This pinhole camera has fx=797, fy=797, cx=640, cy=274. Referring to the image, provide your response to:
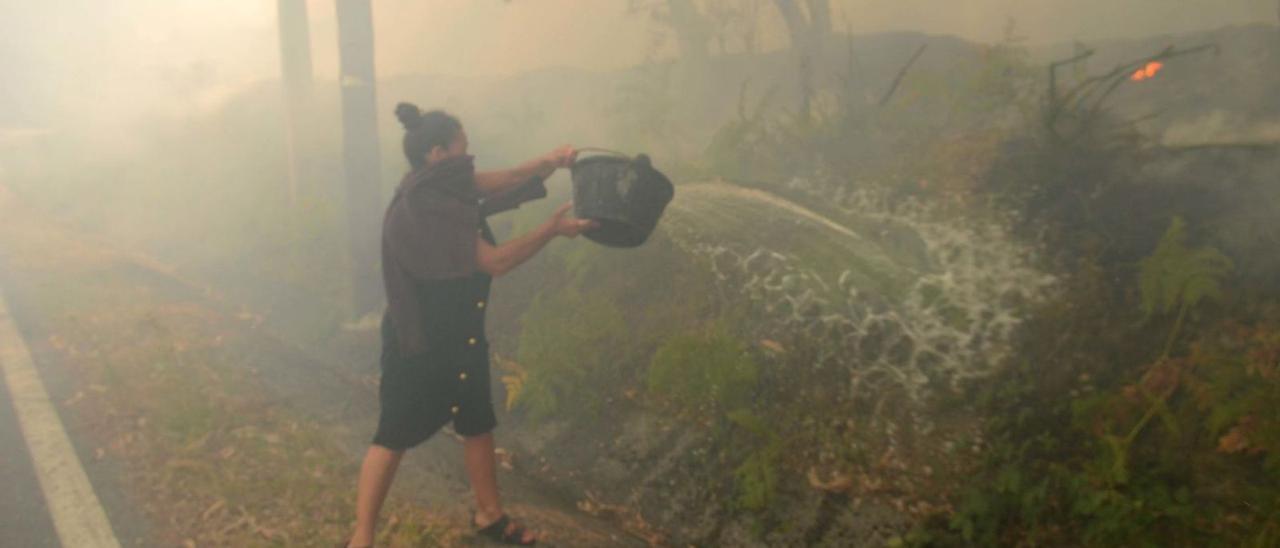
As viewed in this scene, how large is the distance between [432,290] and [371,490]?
3.27 feet

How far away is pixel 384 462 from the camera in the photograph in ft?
12.6

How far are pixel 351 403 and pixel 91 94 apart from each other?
37.6m

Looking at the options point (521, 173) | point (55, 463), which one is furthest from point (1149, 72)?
point (55, 463)

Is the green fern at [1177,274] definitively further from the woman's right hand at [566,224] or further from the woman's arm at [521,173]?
the woman's arm at [521,173]

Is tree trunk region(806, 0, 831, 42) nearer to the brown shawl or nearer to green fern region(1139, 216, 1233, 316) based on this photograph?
green fern region(1139, 216, 1233, 316)

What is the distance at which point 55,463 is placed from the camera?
494cm

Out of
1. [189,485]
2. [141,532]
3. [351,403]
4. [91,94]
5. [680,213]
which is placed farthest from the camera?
[91,94]

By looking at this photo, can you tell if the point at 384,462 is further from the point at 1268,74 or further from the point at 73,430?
the point at 1268,74

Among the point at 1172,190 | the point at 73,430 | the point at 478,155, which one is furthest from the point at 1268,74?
the point at 73,430

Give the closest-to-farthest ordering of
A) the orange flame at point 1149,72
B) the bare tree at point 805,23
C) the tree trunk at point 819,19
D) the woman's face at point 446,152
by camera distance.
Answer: the woman's face at point 446,152
the orange flame at point 1149,72
the bare tree at point 805,23
the tree trunk at point 819,19

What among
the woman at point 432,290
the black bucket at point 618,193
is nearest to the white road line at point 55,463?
the woman at point 432,290

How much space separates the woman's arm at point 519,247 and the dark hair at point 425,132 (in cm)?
49

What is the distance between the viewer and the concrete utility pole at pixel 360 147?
8.80 metres

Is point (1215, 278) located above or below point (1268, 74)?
below
